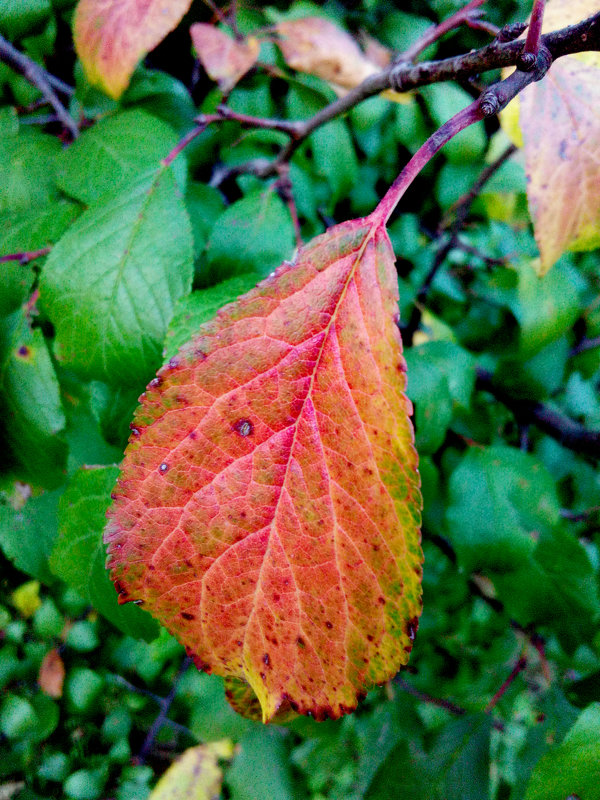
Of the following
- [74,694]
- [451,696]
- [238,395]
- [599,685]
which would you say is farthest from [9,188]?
[451,696]

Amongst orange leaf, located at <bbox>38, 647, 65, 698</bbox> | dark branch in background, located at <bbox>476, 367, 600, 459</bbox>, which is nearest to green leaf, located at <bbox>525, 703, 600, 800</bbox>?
dark branch in background, located at <bbox>476, 367, 600, 459</bbox>

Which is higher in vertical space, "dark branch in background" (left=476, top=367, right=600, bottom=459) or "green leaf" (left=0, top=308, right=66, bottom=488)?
"green leaf" (left=0, top=308, right=66, bottom=488)

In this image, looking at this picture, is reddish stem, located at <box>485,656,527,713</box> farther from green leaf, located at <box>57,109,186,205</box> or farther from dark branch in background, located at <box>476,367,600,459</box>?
green leaf, located at <box>57,109,186,205</box>

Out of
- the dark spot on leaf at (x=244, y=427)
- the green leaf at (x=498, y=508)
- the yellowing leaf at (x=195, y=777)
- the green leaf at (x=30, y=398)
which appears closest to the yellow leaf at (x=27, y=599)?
the yellowing leaf at (x=195, y=777)

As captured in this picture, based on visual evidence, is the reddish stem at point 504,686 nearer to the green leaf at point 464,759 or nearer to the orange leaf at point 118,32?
the green leaf at point 464,759

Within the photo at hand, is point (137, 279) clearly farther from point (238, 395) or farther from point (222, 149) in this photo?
point (222, 149)

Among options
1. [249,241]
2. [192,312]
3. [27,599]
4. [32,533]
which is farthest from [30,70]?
[27,599]
